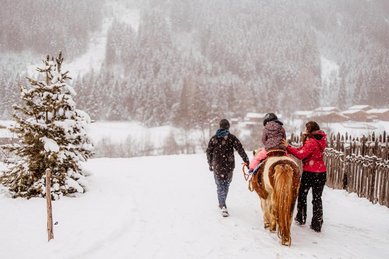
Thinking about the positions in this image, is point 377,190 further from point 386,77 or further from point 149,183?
point 386,77

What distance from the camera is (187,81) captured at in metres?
90.1

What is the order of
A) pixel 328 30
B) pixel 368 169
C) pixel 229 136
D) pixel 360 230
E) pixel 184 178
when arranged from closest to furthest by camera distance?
pixel 360 230, pixel 229 136, pixel 368 169, pixel 184 178, pixel 328 30

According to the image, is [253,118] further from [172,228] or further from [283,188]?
[283,188]

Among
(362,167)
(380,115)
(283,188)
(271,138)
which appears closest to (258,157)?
(271,138)

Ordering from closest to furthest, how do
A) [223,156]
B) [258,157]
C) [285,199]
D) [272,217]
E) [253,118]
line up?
[285,199], [272,217], [258,157], [223,156], [253,118]

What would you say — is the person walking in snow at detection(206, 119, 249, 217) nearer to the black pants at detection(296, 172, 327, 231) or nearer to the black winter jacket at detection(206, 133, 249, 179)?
the black winter jacket at detection(206, 133, 249, 179)

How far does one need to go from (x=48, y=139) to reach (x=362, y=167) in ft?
29.1

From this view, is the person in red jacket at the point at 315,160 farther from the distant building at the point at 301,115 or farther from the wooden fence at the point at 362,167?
the distant building at the point at 301,115

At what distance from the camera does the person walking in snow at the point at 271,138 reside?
253 inches

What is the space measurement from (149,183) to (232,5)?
196028 millimetres

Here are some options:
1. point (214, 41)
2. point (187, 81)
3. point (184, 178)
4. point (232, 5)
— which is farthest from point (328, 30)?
point (184, 178)

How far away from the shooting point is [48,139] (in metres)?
8.63

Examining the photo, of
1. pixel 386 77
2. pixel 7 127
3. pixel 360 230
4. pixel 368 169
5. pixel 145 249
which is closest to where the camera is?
pixel 145 249

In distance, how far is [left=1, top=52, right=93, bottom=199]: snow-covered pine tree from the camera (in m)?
8.52
